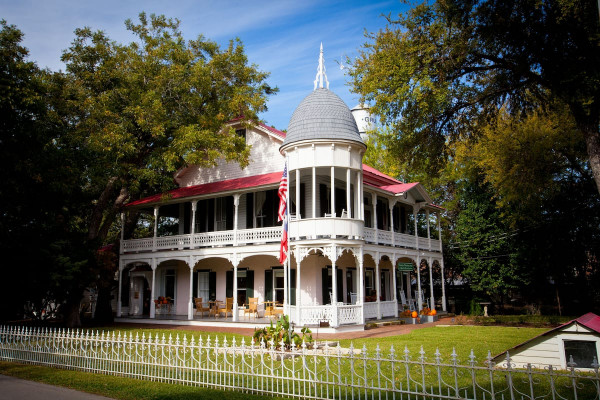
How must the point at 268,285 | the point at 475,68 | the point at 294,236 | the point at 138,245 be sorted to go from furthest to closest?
1. the point at 138,245
2. the point at 268,285
3. the point at 294,236
4. the point at 475,68

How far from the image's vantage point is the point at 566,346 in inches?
376

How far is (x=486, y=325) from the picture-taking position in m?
23.2

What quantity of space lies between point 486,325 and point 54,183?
2054 cm

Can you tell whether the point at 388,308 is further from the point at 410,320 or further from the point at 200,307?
the point at 200,307

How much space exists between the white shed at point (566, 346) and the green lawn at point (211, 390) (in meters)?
2.15

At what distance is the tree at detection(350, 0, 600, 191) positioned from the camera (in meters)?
13.0

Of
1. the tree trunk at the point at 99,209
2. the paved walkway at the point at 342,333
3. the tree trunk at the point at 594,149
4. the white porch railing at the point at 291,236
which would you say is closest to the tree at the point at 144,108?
the tree trunk at the point at 99,209

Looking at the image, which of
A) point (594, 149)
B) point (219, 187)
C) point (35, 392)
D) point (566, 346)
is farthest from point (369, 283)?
point (35, 392)

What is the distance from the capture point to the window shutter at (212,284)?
26656 mm

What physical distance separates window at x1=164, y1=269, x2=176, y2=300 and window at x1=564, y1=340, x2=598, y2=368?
23035 millimetres

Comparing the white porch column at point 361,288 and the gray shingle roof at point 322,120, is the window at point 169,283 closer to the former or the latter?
the gray shingle roof at point 322,120

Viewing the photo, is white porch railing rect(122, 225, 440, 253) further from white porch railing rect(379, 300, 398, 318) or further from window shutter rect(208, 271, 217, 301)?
white porch railing rect(379, 300, 398, 318)

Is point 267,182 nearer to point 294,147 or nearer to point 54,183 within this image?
point 294,147

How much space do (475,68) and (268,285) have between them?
47.9 feet
